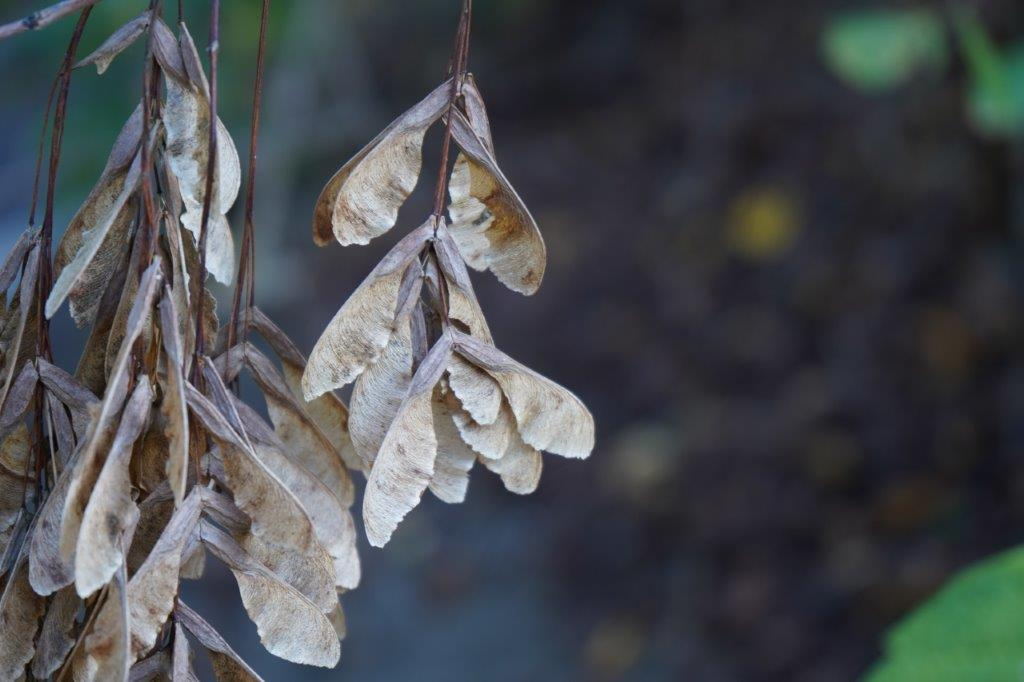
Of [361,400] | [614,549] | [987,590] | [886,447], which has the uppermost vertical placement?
[361,400]

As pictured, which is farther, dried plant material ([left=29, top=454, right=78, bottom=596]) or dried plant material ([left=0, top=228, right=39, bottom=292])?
dried plant material ([left=0, top=228, right=39, bottom=292])

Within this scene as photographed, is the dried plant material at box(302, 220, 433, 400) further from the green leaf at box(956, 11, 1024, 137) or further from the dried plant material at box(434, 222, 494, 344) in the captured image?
the green leaf at box(956, 11, 1024, 137)

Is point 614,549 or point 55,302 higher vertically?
point 55,302

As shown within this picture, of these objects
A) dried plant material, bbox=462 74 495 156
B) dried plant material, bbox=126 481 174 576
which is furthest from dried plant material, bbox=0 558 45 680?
dried plant material, bbox=462 74 495 156

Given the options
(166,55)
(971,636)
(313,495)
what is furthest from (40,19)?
(971,636)

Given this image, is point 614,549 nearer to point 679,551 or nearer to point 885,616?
point 679,551

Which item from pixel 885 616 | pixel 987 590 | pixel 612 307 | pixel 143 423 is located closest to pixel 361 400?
pixel 143 423
